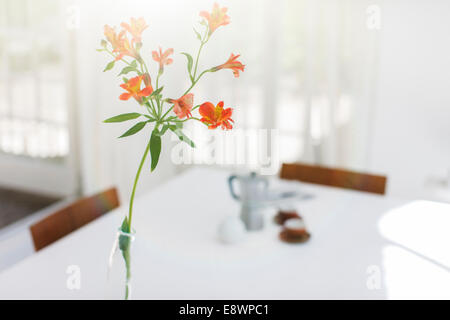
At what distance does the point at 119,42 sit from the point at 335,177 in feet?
4.86

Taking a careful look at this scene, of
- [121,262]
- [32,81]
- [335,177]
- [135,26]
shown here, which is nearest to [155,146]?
[135,26]

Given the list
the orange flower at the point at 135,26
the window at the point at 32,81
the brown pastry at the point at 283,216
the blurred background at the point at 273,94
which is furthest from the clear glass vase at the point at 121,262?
the window at the point at 32,81

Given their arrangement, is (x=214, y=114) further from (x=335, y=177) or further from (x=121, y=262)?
(x=335, y=177)

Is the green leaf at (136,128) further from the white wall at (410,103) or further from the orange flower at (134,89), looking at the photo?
the white wall at (410,103)

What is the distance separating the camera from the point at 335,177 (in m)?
1.90

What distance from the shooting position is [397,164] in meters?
2.64

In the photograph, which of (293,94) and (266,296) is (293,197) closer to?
(266,296)

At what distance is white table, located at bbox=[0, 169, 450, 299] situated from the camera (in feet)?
3.64

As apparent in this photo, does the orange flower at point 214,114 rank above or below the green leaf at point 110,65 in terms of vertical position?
below

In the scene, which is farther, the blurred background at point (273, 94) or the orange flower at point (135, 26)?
the blurred background at point (273, 94)

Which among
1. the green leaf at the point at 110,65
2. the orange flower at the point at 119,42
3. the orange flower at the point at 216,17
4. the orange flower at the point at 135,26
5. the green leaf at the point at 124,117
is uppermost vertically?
the orange flower at the point at 216,17

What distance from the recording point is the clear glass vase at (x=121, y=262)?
70cm

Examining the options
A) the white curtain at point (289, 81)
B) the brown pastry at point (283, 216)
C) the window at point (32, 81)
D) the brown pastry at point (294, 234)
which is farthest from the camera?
the window at point (32, 81)

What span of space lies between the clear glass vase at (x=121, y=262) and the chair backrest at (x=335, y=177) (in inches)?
49.6
